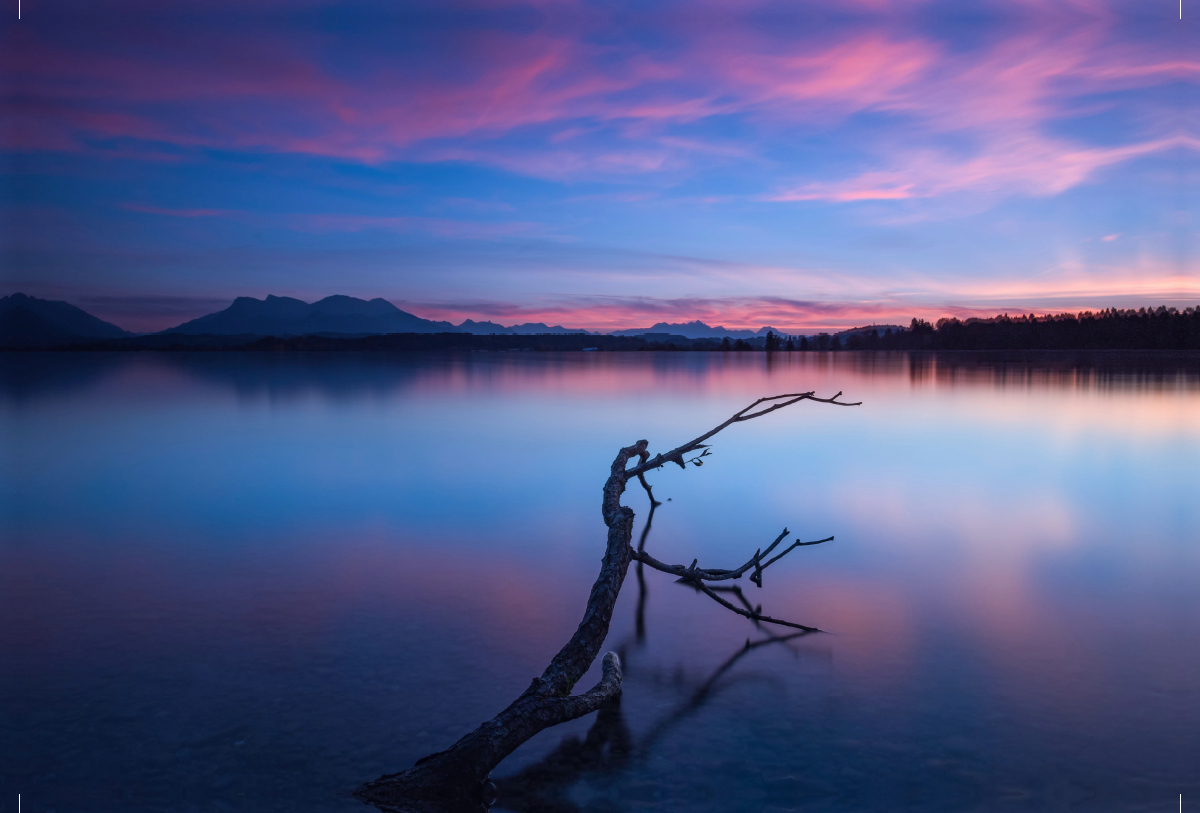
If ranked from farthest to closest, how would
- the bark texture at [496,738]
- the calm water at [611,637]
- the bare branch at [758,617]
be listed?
the bare branch at [758,617] → the calm water at [611,637] → the bark texture at [496,738]

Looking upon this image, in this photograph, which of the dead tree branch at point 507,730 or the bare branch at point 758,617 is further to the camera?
the bare branch at point 758,617

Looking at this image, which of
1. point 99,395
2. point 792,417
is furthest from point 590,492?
point 99,395

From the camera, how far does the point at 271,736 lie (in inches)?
159

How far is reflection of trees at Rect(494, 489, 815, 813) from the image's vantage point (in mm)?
3553

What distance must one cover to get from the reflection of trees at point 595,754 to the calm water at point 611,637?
0.07ft

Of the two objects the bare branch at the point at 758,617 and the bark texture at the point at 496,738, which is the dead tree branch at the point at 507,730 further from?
the bare branch at the point at 758,617

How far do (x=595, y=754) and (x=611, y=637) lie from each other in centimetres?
167

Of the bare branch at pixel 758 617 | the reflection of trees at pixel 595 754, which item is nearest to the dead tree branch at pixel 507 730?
the reflection of trees at pixel 595 754

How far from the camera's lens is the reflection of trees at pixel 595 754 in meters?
3.55

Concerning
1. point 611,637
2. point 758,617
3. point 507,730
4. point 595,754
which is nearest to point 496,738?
point 507,730

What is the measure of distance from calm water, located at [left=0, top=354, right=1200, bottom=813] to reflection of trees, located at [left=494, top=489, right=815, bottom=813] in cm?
2

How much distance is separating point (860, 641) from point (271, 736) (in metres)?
3.95

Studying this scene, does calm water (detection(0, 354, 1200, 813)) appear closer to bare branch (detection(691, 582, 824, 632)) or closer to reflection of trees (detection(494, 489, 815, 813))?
reflection of trees (detection(494, 489, 815, 813))

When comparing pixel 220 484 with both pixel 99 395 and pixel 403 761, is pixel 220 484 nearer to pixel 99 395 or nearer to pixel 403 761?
pixel 403 761
